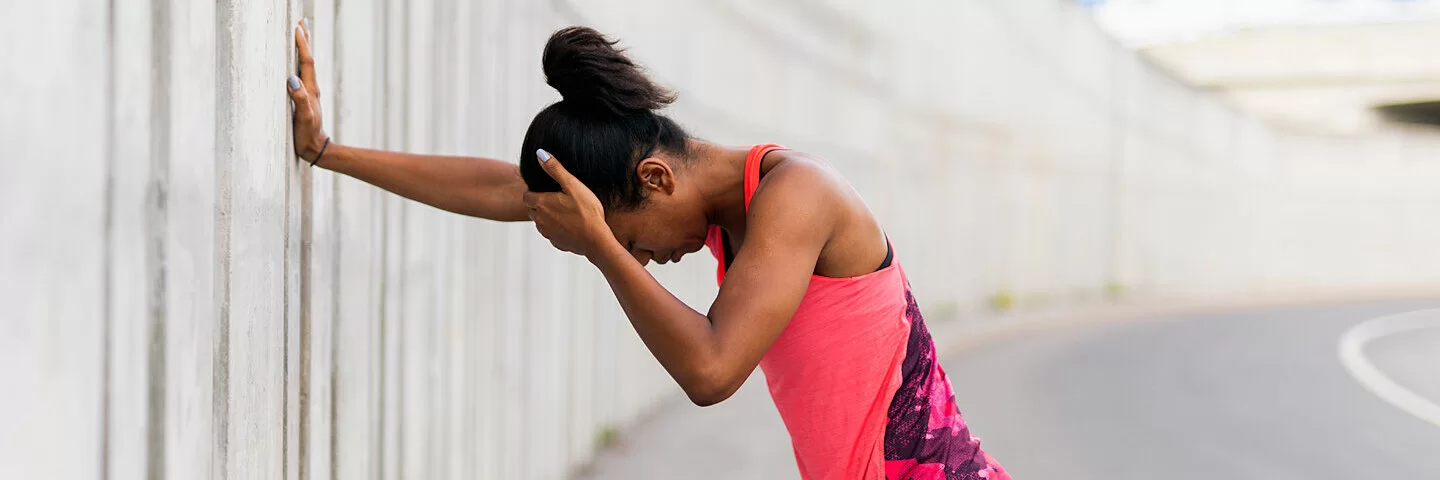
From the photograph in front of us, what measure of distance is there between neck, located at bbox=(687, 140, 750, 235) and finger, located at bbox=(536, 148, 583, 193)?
0.95ft

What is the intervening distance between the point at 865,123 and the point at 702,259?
6078 millimetres

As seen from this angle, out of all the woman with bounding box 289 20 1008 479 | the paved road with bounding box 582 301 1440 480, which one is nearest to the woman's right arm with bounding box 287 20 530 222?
the woman with bounding box 289 20 1008 479

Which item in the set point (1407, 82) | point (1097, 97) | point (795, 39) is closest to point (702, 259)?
point (795, 39)

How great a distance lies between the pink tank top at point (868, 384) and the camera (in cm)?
240

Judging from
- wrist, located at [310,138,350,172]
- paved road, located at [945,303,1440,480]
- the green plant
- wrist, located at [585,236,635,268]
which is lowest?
paved road, located at [945,303,1440,480]

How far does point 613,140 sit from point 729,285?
40cm

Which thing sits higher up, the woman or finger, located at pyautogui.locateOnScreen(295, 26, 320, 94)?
finger, located at pyautogui.locateOnScreen(295, 26, 320, 94)

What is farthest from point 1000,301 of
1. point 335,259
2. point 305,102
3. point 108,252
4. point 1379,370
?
point 108,252

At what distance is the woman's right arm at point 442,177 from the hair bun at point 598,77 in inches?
24.4

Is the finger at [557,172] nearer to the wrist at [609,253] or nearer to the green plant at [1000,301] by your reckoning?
the wrist at [609,253]

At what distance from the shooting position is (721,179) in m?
2.47

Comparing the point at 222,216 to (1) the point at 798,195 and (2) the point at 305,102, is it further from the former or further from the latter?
(1) the point at 798,195

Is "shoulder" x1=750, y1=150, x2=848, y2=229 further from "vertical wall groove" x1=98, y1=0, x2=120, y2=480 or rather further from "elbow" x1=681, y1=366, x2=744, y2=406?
"vertical wall groove" x1=98, y1=0, x2=120, y2=480

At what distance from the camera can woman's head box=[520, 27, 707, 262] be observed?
2.38m
